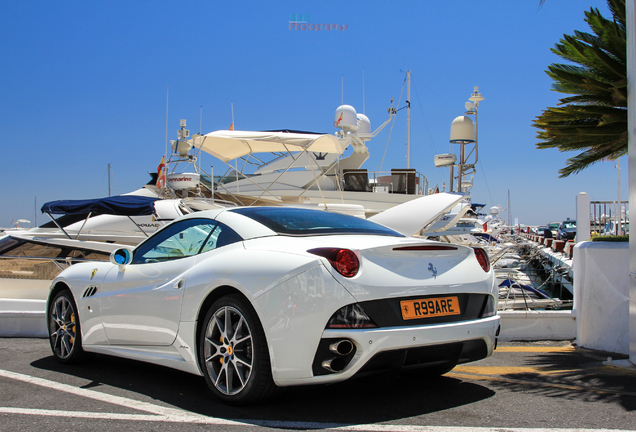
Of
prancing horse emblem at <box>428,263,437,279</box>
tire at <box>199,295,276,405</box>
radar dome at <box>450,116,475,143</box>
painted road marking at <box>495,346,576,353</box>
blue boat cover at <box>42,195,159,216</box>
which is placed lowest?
painted road marking at <box>495,346,576,353</box>

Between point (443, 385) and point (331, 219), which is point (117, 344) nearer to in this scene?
point (331, 219)

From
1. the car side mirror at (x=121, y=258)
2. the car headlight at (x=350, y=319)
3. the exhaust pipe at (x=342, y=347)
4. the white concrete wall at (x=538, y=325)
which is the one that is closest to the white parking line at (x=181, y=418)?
the exhaust pipe at (x=342, y=347)

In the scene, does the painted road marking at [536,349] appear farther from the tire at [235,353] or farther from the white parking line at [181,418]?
the tire at [235,353]

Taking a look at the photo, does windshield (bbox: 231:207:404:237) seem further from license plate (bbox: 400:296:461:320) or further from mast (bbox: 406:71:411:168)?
mast (bbox: 406:71:411:168)

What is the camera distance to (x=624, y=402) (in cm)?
352

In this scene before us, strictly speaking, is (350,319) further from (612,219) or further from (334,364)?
(612,219)

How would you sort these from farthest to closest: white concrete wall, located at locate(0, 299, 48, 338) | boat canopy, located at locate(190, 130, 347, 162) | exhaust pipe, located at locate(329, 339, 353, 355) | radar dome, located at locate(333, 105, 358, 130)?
radar dome, located at locate(333, 105, 358, 130) < boat canopy, located at locate(190, 130, 347, 162) < white concrete wall, located at locate(0, 299, 48, 338) < exhaust pipe, located at locate(329, 339, 353, 355)

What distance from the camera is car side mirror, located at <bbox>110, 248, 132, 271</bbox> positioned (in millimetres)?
4582

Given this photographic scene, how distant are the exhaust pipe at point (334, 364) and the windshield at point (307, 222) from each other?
971 millimetres

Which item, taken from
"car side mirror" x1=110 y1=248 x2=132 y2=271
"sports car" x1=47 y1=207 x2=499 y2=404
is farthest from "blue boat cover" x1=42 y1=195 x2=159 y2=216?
"sports car" x1=47 y1=207 x2=499 y2=404

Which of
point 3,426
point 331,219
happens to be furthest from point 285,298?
point 3,426

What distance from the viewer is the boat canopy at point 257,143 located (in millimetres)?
14422

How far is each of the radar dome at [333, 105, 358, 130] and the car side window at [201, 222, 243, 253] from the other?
18637 millimetres

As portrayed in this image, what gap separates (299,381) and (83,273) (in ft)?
9.30
